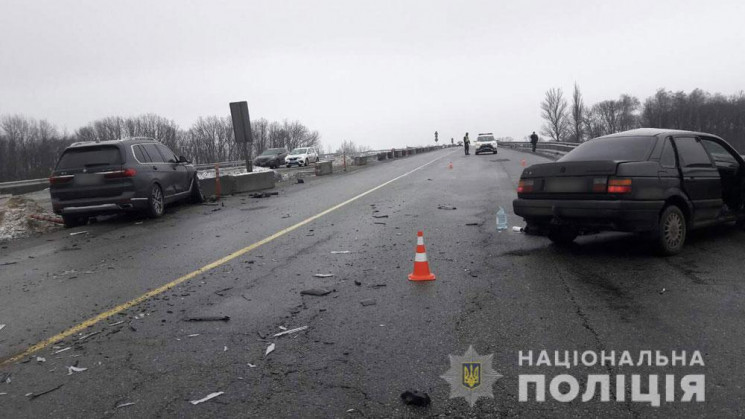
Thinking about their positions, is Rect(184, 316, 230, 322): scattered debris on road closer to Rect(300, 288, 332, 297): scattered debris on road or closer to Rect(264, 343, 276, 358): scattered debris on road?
Rect(264, 343, 276, 358): scattered debris on road

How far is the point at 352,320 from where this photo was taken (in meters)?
4.48

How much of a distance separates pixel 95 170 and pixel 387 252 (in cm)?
751

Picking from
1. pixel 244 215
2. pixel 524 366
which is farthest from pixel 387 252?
pixel 244 215

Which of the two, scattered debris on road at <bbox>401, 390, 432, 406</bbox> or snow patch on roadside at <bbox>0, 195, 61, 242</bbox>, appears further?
snow patch on roadside at <bbox>0, 195, 61, 242</bbox>

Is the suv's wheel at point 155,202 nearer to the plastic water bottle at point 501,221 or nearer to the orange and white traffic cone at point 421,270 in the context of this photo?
the plastic water bottle at point 501,221

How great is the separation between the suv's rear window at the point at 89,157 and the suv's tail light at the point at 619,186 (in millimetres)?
9969

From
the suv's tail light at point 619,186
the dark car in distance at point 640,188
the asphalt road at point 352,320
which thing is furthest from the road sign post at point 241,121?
the suv's tail light at point 619,186

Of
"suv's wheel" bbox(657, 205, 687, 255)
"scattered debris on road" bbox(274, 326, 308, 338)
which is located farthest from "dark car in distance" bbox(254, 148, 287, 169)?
"scattered debris on road" bbox(274, 326, 308, 338)

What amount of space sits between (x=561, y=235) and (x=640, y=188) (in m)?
1.45

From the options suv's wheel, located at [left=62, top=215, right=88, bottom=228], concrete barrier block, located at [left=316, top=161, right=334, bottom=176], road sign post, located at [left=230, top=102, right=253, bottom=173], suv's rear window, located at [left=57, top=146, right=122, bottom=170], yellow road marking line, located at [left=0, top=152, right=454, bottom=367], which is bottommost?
yellow road marking line, located at [left=0, top=152, right=454, bottom=367]

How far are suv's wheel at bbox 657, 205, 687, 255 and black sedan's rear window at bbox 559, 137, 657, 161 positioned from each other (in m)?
0.78

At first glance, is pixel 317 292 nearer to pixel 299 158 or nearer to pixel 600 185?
pixel 600 185

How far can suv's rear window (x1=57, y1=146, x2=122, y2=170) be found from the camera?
36.5 feet

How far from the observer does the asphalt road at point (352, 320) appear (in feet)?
10.3
